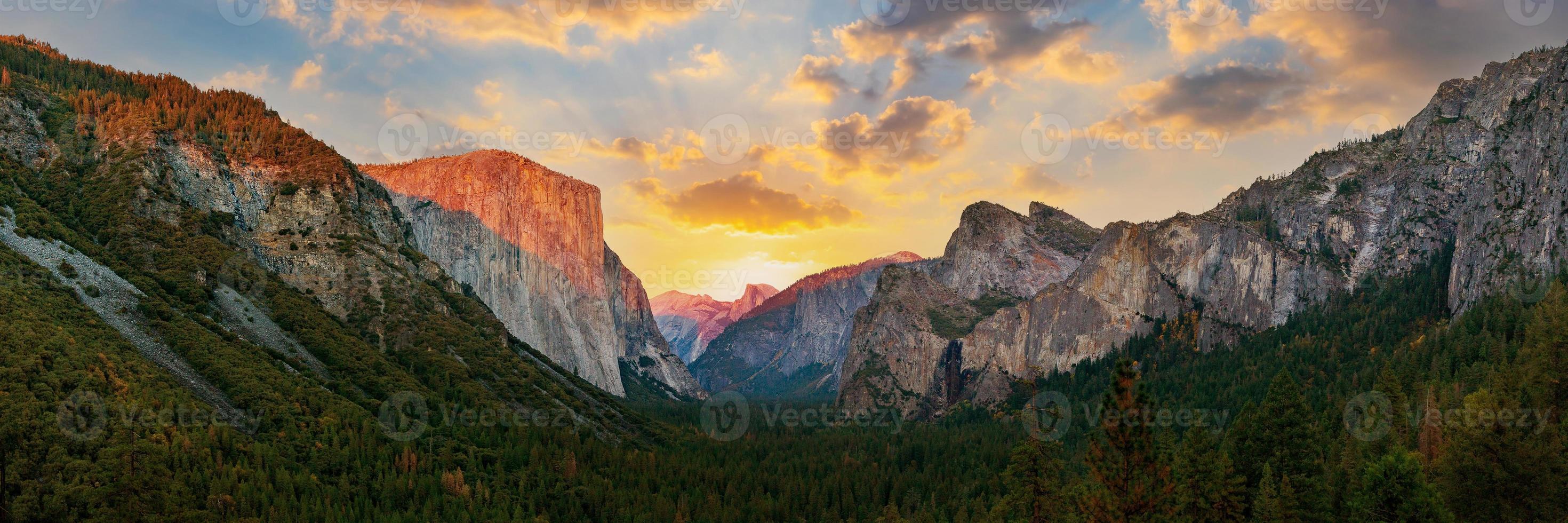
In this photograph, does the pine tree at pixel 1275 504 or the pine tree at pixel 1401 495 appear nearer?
the pine tree at pixel 1401 495

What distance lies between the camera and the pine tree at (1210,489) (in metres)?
66.4

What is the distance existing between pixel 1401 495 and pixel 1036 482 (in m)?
23.2

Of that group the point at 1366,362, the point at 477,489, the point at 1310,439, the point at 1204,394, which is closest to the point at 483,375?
the point at 477,489

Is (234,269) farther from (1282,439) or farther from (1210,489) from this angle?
(1282,439)

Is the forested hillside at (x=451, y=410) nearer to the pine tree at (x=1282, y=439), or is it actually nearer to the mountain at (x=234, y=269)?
the pine tree at (x=1282, y=439)

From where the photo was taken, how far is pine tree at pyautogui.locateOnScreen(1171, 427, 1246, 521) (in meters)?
66.4

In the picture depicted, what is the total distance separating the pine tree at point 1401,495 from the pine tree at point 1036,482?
21.1 m

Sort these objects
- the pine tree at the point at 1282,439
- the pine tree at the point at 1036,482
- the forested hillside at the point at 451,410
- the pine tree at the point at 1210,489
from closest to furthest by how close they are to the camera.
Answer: the pine tree at the point at 1210,489, the forested hillside at the point at 451,410, the pine tree at the point at 1036,482, the pine tree at the point at 1282,439

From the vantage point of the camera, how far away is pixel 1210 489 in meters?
67.3

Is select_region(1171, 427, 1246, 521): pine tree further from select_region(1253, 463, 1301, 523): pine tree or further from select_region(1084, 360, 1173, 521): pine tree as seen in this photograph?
select_region(1084, 360, 1173, 521): pine tree

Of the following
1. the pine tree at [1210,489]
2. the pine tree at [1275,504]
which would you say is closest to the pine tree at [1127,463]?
the pine tree at [1210,489]

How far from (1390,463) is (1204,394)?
138m

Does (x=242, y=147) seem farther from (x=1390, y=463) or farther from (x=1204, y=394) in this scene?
(x=1204, y=394)

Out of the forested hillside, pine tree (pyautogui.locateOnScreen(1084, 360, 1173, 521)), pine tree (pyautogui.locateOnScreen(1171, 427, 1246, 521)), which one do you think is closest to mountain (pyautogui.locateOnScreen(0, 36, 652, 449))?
the forested hillside
